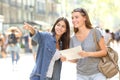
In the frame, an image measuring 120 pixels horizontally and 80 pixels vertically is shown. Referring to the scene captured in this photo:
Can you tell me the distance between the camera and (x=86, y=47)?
5.51 m

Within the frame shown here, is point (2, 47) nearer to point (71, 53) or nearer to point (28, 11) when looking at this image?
point (71, 53)

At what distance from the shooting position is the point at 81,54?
5375mm

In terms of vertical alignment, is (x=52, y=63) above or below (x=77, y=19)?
below

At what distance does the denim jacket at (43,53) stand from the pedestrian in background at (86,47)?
1.50ft

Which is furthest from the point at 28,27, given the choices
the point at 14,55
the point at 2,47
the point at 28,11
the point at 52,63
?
the point at 28,11

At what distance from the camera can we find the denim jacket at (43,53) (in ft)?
19.4

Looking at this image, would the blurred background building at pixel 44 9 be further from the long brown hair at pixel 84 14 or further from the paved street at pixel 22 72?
the long brown hair at pixel 84 14

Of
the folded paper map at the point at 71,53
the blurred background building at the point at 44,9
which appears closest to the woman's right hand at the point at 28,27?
the folded paper map at the point at 71,53

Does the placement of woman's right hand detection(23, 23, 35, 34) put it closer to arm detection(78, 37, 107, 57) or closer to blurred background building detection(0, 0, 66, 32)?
arm detection(78, 37, 107, 57)

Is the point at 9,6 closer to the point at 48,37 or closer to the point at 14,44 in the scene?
the point at 14,44

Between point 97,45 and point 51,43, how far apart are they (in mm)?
711

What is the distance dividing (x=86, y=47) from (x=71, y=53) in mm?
202

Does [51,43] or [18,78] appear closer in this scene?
[51,43]

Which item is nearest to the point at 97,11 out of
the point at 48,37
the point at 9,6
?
the point at 9,6
